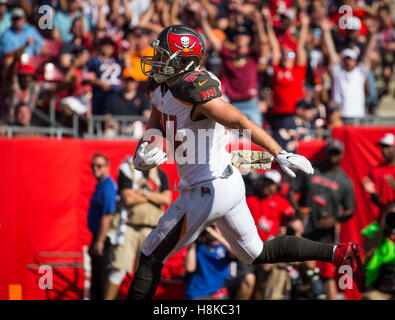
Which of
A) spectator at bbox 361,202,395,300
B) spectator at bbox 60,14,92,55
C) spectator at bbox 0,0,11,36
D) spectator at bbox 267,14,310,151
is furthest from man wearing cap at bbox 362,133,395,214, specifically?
spectator at bbox 0,0,11,36

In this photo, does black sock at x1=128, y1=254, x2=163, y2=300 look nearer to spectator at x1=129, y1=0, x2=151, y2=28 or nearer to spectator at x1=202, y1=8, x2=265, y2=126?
spectator at x1=202, y1=8, x2=265, y2=126

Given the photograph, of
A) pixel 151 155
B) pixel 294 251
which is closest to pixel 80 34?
pixel 151 155

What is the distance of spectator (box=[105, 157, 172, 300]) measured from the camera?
729 cm

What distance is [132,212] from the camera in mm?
7445

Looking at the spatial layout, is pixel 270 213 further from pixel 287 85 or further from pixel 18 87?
pixel 18 87

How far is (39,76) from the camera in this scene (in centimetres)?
941

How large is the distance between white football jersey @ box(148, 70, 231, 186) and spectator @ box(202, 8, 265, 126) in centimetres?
476

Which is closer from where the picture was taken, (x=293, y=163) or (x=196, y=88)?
(x=293, y=163)

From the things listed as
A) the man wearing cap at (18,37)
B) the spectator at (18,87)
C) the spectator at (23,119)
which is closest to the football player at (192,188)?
the spectator at (23,119)

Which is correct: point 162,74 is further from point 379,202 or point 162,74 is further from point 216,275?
point 379,202

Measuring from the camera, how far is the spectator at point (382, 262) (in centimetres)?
677

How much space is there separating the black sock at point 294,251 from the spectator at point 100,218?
3155mm

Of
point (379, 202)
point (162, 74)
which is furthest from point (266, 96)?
point (162, 74)

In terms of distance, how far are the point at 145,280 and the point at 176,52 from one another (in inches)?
59.0
